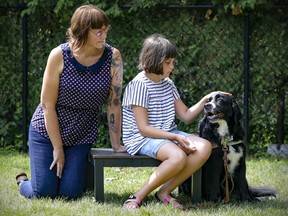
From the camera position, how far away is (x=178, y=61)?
8203 mm

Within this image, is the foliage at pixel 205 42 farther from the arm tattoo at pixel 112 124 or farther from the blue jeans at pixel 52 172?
the blue jeans at pixel 52 172

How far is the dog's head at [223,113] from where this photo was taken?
213 inches

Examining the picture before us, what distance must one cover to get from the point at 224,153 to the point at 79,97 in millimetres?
1186

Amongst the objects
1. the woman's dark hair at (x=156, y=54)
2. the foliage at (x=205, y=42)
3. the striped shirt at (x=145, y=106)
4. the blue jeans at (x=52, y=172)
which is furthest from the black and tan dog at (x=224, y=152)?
the foliage at (x=205, y=42)

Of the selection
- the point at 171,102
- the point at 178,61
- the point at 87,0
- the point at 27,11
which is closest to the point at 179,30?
the point at 178,61

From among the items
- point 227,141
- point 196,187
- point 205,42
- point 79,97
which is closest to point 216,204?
point 196,187

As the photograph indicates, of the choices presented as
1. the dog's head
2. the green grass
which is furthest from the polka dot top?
the dog's head

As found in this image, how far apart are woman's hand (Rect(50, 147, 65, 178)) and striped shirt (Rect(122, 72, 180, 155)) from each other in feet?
1.65

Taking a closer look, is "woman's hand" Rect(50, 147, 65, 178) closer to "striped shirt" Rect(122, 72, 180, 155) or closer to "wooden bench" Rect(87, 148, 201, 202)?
"wooden bench" Rect(87, 148, 201, 202)

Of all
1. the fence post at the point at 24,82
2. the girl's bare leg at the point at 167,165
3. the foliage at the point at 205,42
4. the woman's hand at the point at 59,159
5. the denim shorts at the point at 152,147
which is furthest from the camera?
the fence post at the point at 24,82

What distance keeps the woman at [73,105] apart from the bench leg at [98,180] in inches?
9.7

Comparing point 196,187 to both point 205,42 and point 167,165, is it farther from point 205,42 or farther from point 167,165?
point 205,42

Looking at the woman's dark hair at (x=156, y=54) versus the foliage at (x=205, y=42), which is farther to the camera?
the foliage at (x=205, y=42)

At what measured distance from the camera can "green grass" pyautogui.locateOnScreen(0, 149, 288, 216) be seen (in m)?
5.07
